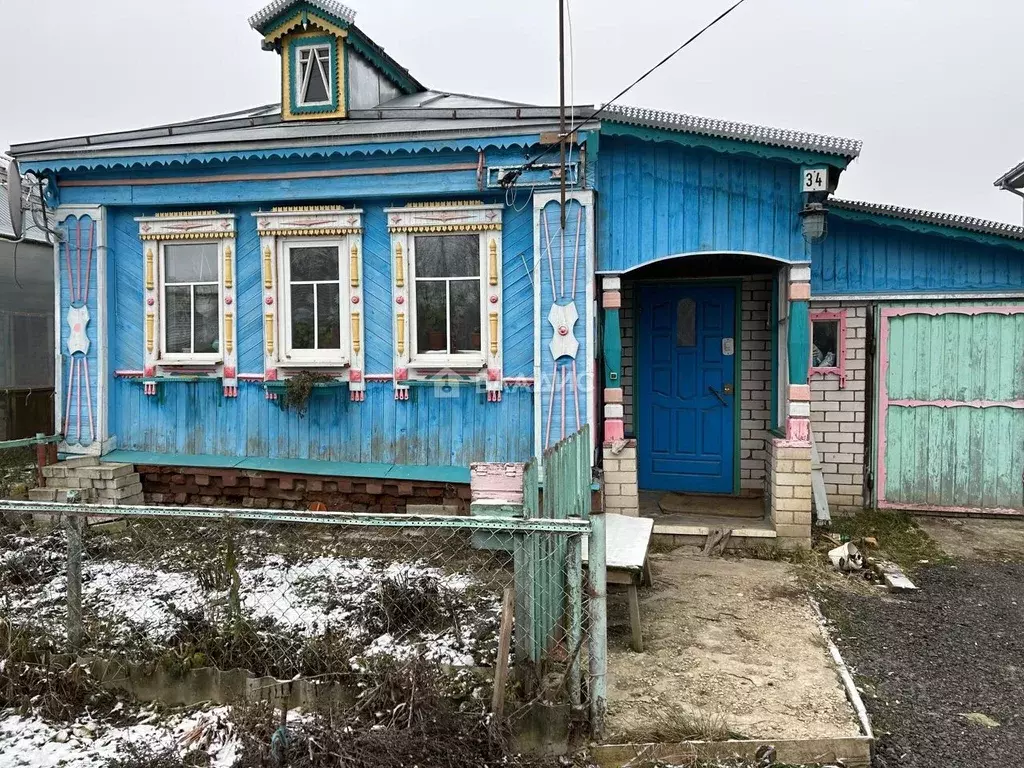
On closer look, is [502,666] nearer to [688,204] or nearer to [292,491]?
[688,204]

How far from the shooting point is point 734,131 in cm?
607

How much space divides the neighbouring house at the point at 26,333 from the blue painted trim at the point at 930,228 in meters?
9.76

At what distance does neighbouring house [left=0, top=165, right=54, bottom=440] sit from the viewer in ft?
33.1

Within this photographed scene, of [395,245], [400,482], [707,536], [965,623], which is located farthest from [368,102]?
[965,623]

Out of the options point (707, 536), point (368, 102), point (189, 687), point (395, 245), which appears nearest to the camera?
point (189, 687)

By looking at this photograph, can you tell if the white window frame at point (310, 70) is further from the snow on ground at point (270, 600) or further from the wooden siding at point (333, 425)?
the snow on ground at point (270, 600)

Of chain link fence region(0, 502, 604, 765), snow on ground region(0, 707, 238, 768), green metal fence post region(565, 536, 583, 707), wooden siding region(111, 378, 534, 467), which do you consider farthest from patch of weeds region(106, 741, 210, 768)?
wooden siding region(111, 378, 534, 467)

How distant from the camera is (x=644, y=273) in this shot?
7.91 m

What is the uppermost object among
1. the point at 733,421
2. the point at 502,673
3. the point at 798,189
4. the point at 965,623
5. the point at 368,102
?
the point at 368,102

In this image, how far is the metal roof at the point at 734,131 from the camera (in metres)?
5.93

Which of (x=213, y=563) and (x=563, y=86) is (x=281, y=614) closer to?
(x=213, y=563)

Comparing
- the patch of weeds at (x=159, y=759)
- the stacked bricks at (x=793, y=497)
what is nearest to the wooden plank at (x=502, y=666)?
the patch of weeds at (x=159, y=759)

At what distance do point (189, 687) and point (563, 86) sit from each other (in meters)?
4.92

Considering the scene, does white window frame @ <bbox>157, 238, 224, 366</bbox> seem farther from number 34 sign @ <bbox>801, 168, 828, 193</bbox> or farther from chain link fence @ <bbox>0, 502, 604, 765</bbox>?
number 34 sign @ <bbox>801, 168, 828, 193</bbox>
